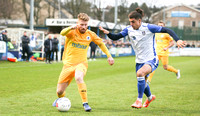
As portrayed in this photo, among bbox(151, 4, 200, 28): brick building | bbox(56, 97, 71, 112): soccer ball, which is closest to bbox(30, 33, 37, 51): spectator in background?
bbox(56, 97, 71, 112): soccer ball

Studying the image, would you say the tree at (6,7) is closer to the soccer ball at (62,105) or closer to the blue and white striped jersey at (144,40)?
the blue and white striped jersey at (144,40)

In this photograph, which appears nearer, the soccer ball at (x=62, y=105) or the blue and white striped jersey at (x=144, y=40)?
the soccer ball at (x=62, y=105)

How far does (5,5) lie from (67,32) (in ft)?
156

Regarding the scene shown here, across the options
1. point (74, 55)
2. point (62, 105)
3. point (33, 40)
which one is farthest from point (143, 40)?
point (33, 40)

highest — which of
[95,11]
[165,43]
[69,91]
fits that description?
[95,11]

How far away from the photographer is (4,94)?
9.10 metres

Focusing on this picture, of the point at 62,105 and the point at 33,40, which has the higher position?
the point at 33,40

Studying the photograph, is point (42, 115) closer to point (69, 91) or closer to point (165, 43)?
point (69, 91)

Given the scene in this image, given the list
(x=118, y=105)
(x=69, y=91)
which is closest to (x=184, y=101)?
(x=118, y=105)

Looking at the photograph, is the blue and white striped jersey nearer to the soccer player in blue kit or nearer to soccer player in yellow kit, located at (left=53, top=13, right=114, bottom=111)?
the soccer player in blue kit

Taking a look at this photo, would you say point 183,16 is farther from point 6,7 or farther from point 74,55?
point 74,55

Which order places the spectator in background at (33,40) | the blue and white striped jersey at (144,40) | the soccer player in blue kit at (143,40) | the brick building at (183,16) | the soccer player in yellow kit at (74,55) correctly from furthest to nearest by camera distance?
1. the brick building at (183,16)
2. the spectator in background at (33,40)
3. the blue and white striped jersey at (144,40)
4. the soccer player in blue kit at (143,40)
5. the soccer player in yellow kit at (74,55)

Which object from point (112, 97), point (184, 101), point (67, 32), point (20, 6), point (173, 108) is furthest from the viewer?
point (20, 6)

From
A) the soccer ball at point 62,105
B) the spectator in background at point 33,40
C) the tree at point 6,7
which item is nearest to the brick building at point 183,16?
the tree at point 6,7
